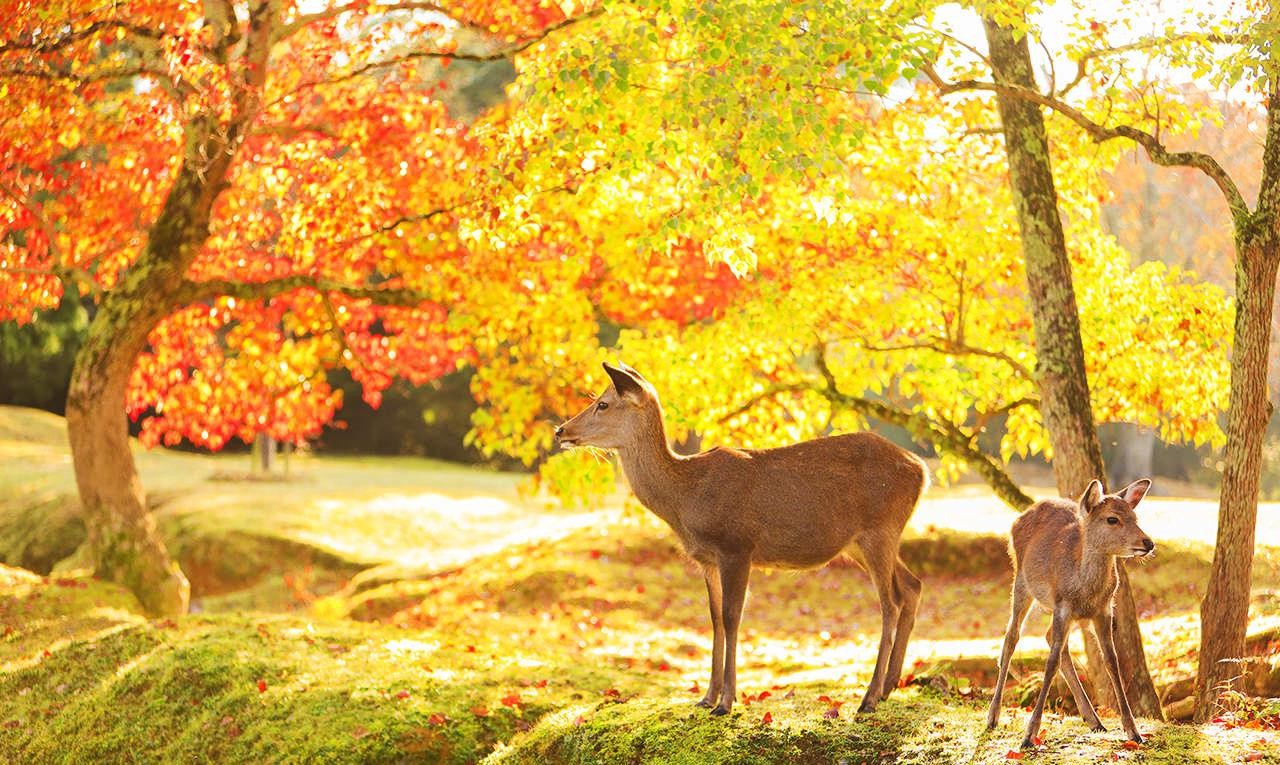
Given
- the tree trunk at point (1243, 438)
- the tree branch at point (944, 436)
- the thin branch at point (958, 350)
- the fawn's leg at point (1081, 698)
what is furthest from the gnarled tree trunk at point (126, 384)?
the fawn's leg at point (1081, 698)

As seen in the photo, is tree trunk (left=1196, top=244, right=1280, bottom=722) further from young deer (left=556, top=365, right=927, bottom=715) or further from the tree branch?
young deer (left=556, top=365, right=927, bottom=715)

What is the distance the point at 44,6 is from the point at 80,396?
541 centimetres

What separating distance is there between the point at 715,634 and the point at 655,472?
3.82 ft

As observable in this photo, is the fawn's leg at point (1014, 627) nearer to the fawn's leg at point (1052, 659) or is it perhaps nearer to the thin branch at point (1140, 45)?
the fawn's leg at point (1052, 659)

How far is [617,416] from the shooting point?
8102 millimetres

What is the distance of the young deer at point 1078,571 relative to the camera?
677cm

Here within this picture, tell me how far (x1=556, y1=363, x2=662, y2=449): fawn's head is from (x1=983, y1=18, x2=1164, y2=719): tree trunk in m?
4.58

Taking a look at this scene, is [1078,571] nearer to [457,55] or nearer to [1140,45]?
[1140,45]

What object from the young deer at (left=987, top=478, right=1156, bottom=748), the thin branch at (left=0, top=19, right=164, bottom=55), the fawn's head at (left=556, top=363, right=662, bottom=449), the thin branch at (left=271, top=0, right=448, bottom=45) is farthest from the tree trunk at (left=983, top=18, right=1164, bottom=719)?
the thin branch at (left=0, top=19, right=164, bottom=55)

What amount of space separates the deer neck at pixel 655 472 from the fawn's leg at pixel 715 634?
0.43 meters

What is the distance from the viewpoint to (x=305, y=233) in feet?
49.8

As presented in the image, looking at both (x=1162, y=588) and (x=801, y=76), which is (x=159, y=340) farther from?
(x=1162, y=588)

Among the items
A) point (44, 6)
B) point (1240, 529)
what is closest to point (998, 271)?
point (1240, 529)

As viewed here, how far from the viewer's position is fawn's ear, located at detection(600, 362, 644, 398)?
26.1 feet
